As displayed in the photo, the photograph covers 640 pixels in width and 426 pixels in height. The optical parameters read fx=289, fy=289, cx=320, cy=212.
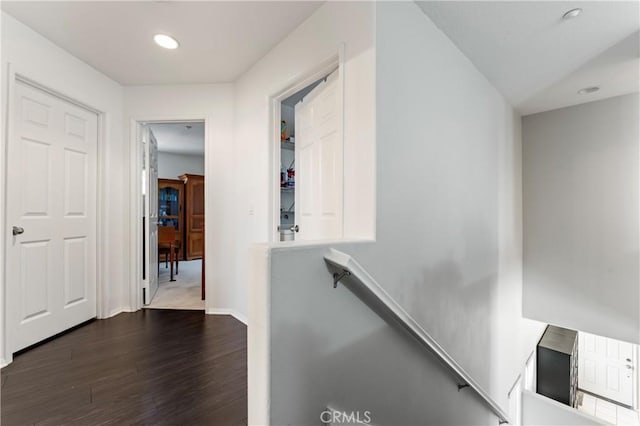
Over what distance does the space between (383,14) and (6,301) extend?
10.2 feet

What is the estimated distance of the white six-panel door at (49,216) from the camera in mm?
2141

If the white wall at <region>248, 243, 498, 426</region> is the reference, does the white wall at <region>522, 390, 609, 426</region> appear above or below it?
below

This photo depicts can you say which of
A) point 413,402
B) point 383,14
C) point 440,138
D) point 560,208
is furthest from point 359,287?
point 560,208

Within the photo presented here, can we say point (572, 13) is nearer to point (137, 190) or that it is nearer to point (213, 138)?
point (213, 138)

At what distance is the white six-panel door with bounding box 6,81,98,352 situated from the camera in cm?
214

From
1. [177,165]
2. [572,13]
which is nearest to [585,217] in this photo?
[572,13]

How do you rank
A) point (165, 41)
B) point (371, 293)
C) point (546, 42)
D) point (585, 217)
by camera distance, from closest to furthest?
point (371, 293) → point (546, 42) → point (165, 41) → point (585, 217)

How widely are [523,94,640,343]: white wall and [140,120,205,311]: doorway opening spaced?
4169 mm

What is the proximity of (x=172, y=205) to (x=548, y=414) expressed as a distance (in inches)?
289

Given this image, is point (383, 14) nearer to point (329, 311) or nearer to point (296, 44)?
point (296, 44)

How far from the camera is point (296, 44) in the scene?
84.5 inches

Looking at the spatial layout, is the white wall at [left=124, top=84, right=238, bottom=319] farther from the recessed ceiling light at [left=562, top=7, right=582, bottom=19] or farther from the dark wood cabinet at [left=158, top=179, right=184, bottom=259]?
the dark wood cabinet at [left=158, top=179, right=184, bottom=259]

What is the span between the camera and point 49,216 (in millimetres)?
2406

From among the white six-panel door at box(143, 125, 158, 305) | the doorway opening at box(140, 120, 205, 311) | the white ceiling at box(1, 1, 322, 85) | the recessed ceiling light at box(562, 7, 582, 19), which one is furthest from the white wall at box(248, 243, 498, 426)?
the white six-panel door at box(143, 125, 158, 305)
